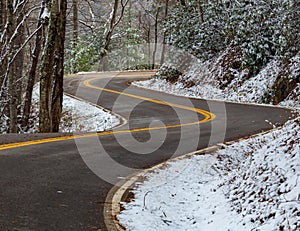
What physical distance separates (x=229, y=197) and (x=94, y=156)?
3872 mm

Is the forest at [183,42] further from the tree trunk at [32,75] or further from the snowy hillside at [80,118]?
the snowy hillside at [80,118]

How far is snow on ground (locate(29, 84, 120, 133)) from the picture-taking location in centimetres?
2031

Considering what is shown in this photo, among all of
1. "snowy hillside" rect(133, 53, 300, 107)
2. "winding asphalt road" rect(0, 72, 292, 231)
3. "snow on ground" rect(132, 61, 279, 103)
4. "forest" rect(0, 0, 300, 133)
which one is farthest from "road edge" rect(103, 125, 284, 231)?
"snow on ground" rect(132, 61, 279, 103)

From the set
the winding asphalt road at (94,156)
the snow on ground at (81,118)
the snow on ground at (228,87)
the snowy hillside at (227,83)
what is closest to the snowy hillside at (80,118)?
the snow on ground at (81,118)

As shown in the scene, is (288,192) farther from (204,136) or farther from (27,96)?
(27,96)

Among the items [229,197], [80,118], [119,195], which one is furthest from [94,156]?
[80,118]

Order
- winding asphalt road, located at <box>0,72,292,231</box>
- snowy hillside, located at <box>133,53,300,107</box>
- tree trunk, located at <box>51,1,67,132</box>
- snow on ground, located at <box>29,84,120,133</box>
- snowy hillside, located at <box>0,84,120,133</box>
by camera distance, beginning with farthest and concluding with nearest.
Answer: snowy hillside, located at <box>133,53,300,107</box> → snowy hillside, located at <box>0,84,120,133</box> → snow on ground, located at <box>29,84,120,133</box> → tree trunk, located at <box>51,1,67,132</box> → winding asphalt road, located at <box>0,72,292,231</box>

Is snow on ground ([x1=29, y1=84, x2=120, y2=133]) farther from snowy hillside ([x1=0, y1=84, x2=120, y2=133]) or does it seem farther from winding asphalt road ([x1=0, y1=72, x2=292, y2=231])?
winding asphalt road ([x1=0, y1=72, x2=292, y2=231])

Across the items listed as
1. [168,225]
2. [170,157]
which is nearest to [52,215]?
[168,225]

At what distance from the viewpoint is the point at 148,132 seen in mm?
14680

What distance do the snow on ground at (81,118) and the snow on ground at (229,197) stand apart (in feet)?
34.1

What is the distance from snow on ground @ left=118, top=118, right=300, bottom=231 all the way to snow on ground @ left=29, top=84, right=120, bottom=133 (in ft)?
34.1

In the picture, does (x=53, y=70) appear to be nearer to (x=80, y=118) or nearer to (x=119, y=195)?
(x=80, y=118)

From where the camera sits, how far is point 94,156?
10.3 m
